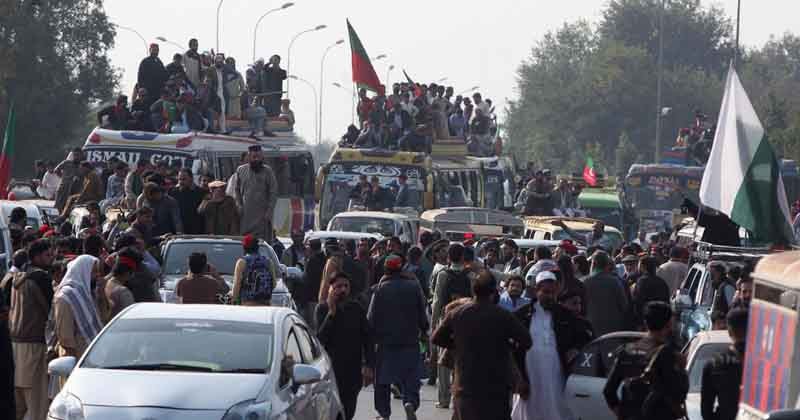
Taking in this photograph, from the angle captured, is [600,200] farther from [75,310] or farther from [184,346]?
[184,346]

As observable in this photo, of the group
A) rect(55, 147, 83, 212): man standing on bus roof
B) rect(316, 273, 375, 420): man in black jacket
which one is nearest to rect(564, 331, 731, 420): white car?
rect(316, 273, 375, 420): man in black jacket

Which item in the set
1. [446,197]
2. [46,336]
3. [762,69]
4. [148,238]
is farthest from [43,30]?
[762,69]

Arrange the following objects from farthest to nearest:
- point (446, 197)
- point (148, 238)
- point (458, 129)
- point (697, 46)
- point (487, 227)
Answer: point (697, 46), point (458, 129), point (446, 197), point (487, 227), point (148, 238)

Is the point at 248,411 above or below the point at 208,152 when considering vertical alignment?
below

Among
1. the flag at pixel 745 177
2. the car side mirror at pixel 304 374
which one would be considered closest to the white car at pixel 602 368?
the flag at pixel 745 177

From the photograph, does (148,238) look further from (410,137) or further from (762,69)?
(762,69)

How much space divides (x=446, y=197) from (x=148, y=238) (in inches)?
787

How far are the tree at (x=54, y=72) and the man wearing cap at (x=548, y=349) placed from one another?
55.1 metres

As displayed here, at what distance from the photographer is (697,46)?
142375mm

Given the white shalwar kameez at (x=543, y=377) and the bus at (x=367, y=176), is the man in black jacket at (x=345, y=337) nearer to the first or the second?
the white shalwar kameez at (x=543, y=377)

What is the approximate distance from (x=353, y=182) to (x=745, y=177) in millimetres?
23099

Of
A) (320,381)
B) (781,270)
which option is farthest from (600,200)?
(781,270)

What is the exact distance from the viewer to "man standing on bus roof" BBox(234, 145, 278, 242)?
23109 mm

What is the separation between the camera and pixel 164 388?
36.1ft
